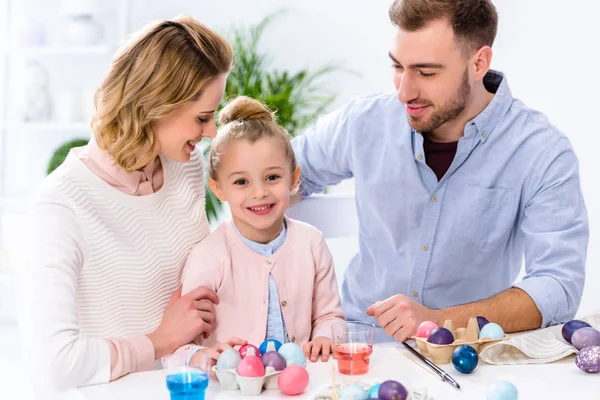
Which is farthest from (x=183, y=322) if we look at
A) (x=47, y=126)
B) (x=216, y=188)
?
(x=47, y=126)

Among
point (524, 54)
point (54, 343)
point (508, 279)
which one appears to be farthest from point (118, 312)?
point (524, 54)

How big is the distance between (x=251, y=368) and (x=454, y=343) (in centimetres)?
45

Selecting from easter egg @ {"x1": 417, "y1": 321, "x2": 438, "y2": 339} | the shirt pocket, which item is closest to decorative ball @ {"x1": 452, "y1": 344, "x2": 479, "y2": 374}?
easter egg @ {"x1": 417, "y1": 321, "x2": 438, "y2": 339}

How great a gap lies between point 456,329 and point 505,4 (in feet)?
10.3

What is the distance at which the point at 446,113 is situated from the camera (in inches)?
95.6

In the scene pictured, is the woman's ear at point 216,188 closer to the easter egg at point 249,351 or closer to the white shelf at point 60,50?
the easter egg at point 249,351

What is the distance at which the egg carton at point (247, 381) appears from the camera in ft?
5.12

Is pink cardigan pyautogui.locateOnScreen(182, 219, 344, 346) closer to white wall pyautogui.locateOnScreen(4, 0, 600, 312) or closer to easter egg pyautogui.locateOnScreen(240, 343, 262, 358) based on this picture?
easter egg pyautogui.locateOnScreen(240, 343, 262, 358)

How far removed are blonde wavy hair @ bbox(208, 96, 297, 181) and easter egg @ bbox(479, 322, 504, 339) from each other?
680mm

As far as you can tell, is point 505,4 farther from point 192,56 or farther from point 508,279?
point 192,56

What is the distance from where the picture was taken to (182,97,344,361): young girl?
2.06 metres

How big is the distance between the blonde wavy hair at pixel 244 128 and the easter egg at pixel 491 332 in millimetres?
680

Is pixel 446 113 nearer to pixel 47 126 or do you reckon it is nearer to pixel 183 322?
pixel 183 322

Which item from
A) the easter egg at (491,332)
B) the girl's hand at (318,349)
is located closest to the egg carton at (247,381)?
the girl's hand at (318,349)
